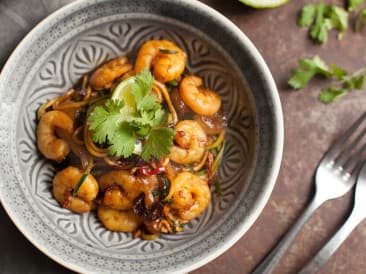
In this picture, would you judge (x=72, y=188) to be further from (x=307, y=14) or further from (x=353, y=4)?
(x=353, y=4)

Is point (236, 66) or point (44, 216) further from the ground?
point (236, 66)

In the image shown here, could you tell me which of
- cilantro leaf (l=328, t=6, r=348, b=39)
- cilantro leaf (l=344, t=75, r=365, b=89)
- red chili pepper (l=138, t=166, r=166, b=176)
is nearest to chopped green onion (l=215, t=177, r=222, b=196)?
red chili pepper (l=138, t=166, r=166, b=176)

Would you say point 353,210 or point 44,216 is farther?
point 353,210

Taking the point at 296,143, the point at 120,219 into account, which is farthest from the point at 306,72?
the point at 120,219

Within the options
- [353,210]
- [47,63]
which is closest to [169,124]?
[47,63]

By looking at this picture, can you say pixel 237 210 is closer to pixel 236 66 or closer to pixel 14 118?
pixel 236 66

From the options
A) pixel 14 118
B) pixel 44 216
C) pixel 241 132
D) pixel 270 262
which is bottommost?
pixel 270 262

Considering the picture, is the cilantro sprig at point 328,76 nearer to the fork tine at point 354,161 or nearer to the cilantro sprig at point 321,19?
the cilantro sprig at point 321,19

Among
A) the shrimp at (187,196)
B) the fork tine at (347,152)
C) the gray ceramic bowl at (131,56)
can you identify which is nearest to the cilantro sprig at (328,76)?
the fork tine at (347,152)
